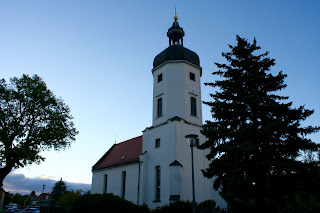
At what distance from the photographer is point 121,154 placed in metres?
33.0

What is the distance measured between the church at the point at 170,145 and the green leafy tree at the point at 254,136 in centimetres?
742

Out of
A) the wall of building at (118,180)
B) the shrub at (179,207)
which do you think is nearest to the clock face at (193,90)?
the wall of building at (118,180)

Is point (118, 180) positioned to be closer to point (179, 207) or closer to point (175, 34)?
point (179, 207)

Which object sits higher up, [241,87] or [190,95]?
[190,95]

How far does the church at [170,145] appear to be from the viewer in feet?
72.4

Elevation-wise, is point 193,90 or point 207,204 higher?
point 193,90

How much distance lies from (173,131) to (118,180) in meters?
10.1

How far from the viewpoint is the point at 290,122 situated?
1284 cm

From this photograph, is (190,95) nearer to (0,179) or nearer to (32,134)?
(32,134)

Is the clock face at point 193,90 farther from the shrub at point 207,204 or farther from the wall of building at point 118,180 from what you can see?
the shrub at point 207,204

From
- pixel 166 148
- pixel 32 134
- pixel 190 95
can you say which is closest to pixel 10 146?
pixel 32 134

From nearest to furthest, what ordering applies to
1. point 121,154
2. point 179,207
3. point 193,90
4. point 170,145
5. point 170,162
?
point 179,207
point 170,162
point 170,145
point 193,90
point 121,154

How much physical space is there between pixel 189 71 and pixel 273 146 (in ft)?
48.6

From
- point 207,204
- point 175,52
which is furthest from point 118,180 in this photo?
point 175,52
